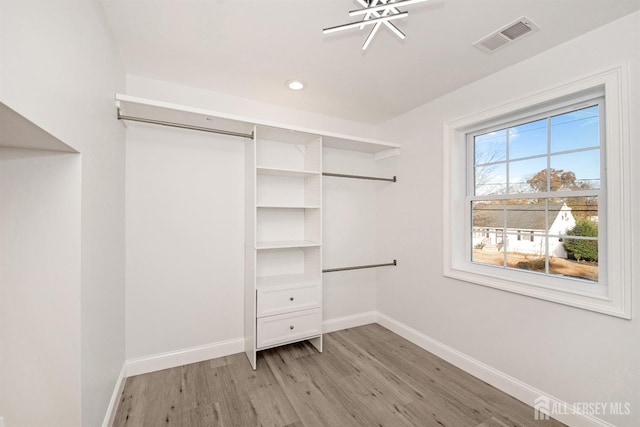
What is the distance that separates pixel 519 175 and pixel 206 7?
8.33 ft

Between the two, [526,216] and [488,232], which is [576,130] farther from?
[488,232]

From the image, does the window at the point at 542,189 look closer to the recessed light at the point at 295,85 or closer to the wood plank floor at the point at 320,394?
the wood plank floor at the point at 320,394

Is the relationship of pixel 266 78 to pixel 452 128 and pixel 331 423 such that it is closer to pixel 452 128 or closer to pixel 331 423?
pixel 452 128

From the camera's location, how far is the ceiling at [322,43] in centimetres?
150

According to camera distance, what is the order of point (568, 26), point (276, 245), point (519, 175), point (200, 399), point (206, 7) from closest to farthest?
1. point (206, 7)
2. point (568, 26)
3. point (200, 399)
4. point (519, 175)
5. point (276, 245)

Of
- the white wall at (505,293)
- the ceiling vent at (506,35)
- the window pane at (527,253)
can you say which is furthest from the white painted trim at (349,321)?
the ceiling vent at (506,35)

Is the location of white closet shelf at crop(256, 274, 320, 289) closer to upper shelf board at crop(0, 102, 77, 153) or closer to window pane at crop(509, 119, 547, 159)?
upper shelf board at crop(0, 102, 77, 153)

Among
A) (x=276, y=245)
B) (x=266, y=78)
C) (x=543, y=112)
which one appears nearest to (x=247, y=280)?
(x=276, y=245)

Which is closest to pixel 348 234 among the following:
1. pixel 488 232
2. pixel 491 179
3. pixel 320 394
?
pixel 488 232

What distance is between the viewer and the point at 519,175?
2160 mm

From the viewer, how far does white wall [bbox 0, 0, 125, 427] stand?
2.44 feet

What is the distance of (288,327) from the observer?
8.01ft

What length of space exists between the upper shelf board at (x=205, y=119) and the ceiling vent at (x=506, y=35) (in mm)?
1225

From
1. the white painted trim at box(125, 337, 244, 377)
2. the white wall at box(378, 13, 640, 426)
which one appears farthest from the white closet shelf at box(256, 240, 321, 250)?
the white wall at box(378, 13, 640, 426)
